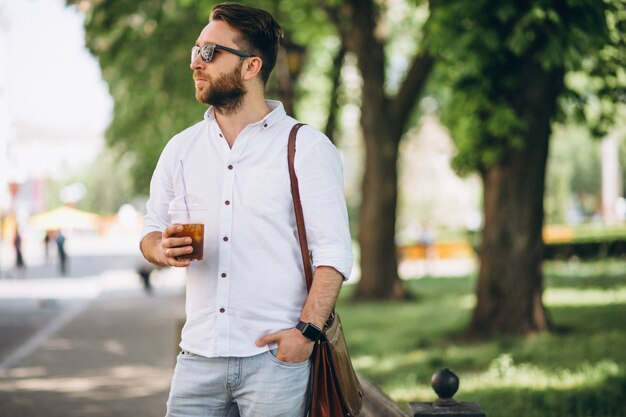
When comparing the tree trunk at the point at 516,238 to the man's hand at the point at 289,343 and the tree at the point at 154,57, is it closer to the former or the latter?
the tree at the point at 154,57

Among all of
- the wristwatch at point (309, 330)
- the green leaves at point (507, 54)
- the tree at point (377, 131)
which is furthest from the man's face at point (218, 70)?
the tree at point (377, 131)

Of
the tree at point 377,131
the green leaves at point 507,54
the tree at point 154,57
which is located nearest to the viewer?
the green leaves at point 507,54

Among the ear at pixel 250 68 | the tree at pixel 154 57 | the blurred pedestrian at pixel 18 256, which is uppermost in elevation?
the tree at pixel 154 57

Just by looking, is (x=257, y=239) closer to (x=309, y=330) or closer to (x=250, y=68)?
(x=309, y=330)

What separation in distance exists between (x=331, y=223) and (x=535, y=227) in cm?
877

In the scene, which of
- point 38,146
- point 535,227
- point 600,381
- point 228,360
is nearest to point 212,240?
point 228,360

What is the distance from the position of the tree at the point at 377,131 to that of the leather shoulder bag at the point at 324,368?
16.2 meters

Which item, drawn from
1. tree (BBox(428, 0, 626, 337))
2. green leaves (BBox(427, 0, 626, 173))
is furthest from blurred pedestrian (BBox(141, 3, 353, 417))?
tree (BBox(428, 0, 626, 337))

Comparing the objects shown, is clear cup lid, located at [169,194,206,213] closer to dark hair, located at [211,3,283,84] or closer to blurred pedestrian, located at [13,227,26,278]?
dark hair, located at [211,3,283,84]

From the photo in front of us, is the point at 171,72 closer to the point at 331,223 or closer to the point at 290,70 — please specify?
the point at 290,70

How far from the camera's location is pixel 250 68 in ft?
10.3

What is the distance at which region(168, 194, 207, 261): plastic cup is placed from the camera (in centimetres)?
293

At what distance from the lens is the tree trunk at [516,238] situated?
441 inches

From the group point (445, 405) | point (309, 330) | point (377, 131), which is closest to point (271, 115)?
point (309, 330)
